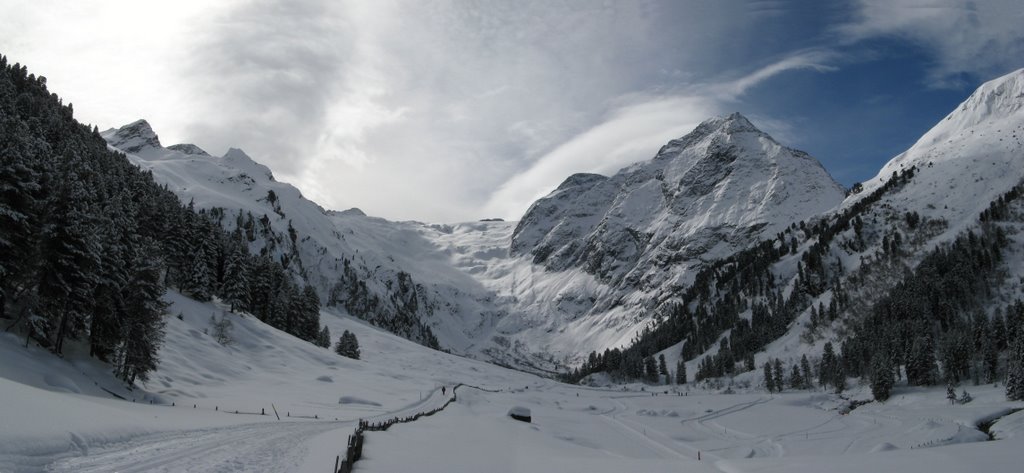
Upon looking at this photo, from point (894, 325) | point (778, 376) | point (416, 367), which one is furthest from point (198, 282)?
point (894, 325)

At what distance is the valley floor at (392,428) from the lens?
1859 cm

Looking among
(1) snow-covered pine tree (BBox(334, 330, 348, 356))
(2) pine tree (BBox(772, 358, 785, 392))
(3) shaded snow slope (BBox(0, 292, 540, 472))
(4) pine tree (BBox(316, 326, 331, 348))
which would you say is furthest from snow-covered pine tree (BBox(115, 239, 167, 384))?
(2) pine tree (BBox(772, 358, 785, 392))

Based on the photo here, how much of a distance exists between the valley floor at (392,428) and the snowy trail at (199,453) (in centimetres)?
8

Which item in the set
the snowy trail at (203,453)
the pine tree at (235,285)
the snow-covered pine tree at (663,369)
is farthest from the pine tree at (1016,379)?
the pine tree at (235,285)

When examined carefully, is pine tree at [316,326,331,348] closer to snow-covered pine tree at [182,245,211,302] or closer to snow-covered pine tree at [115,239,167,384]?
snow-covered pine tree at [182,245,211,302]

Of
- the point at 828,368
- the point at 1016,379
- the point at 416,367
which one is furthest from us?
the point at 828,368

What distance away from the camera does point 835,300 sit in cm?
15550

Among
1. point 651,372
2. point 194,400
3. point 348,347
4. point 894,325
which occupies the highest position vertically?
point 894,325

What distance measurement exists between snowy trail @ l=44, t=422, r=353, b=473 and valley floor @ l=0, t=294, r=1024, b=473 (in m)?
0.08

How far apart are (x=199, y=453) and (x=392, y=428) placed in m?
12.7

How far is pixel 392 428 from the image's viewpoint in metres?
31.4

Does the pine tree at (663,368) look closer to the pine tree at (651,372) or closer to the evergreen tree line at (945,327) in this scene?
the pine tree at (651,372)

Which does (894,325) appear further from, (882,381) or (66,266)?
(66,266)

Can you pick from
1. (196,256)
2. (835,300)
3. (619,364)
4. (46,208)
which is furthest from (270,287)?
(835,300)
